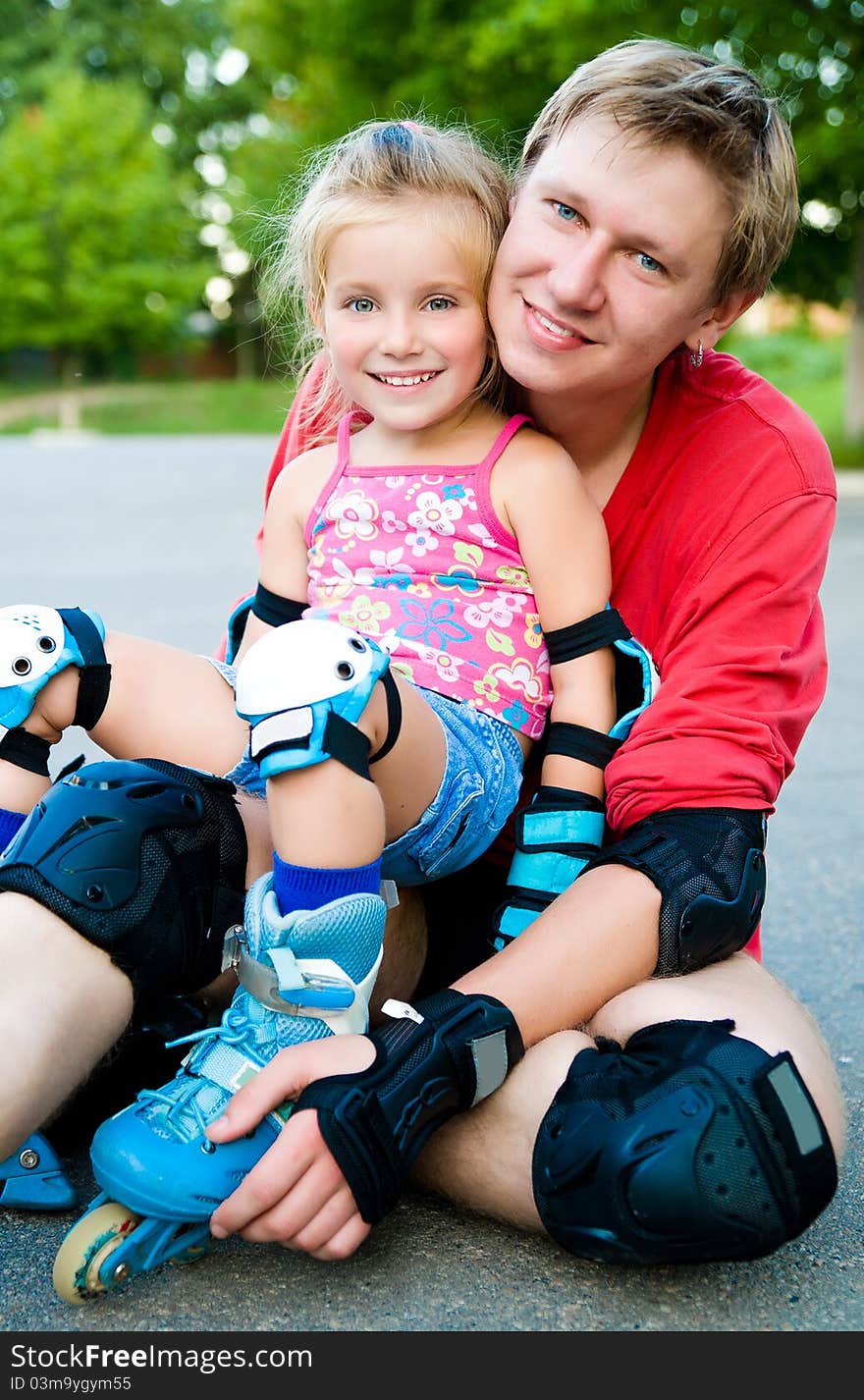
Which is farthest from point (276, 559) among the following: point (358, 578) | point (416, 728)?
point (416, 728)

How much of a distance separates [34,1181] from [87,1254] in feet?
0.77

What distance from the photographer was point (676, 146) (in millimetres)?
1941

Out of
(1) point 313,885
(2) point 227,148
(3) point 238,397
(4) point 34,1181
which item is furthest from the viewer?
(2) point 227,148

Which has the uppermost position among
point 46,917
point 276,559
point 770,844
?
point 276,559

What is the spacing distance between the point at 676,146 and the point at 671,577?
1.84 ft

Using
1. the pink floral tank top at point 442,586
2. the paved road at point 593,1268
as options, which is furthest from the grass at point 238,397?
the pink floral tank top at point 442,586

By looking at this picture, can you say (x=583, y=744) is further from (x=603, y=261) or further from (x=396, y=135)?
(x=396, y=135)

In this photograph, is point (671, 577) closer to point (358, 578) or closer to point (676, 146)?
point (358, 578)

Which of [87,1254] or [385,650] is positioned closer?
[87,1254]

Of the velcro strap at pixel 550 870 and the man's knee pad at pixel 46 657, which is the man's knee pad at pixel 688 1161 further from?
the man's knee pad at pixel 46 657

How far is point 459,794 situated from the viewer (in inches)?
72.2

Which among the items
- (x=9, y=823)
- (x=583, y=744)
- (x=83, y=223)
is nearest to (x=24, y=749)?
(x=9, y=823)

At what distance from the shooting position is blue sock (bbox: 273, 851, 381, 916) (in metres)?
1.59

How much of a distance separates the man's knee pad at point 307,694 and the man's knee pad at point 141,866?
170 millimetres
